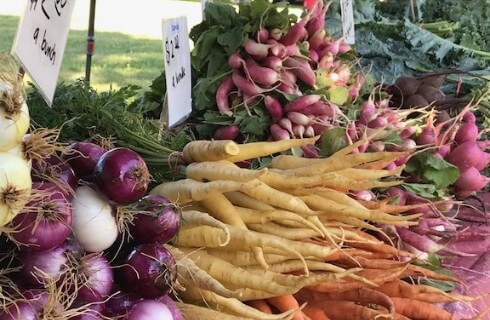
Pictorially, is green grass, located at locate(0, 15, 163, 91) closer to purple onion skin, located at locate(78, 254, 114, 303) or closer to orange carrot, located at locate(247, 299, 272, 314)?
orange carrot, located at locate(247, 299, 272, 314)

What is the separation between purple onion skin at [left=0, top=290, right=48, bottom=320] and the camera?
81 cm

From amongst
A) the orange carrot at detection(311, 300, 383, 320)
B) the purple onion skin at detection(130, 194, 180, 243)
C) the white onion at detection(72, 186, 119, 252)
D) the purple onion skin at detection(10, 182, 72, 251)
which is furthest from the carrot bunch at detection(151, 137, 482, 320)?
the purple onion skin at detection(10, 182, 72, 251)

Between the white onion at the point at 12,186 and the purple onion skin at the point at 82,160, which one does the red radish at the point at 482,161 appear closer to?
the purple onion skin at the point at 82,160

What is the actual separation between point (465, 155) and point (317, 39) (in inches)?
25.6

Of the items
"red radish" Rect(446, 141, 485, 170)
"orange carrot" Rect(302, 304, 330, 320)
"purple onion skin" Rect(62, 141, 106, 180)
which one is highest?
"purple onion skin" Rect(62, 141, 106, 180)

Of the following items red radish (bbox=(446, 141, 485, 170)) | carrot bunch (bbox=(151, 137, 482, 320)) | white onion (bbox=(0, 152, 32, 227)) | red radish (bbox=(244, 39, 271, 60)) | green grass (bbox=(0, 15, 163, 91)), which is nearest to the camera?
white onion (bbox=(0, 152, 32, 227))

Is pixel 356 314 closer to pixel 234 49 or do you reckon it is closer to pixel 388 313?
pixel 388 313

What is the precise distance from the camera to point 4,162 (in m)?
0.81

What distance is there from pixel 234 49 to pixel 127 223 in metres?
1.07

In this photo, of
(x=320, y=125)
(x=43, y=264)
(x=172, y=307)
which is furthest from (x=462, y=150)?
(x=43, y=264)

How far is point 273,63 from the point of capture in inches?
76.1

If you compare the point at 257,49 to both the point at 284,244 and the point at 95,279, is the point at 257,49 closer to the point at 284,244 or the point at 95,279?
the point at 284,244

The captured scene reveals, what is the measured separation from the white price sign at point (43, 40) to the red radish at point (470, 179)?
1.40m

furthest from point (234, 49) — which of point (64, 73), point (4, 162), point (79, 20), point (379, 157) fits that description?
point (79, 20)
